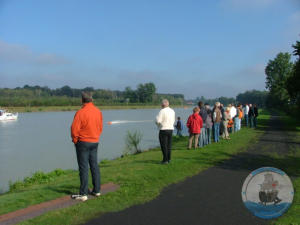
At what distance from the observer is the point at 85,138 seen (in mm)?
5504

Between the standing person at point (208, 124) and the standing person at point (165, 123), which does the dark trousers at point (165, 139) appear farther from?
the standing person at point (208, 124)

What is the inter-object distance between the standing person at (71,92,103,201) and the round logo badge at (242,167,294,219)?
10.8ft

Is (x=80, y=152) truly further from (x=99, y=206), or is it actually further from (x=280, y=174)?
(x=280, y=174)

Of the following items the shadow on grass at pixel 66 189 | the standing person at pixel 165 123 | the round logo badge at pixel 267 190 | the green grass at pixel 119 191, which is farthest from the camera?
the standing person at pixel 165 123

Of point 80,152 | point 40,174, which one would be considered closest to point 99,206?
point 80,152

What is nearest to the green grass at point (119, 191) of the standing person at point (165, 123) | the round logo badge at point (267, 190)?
the standing person at point (165, 123)

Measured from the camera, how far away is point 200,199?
5527 mm

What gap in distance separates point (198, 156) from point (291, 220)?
595 centimetres

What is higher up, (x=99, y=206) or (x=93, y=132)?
(x=93, y=132)

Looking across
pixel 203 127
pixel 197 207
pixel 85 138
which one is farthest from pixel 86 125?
pixel 203 127

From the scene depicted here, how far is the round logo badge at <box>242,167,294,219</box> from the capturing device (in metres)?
2.91

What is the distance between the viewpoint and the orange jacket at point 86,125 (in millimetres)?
5418

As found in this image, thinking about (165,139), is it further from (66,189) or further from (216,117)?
(216,117)

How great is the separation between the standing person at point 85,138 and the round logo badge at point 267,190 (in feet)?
10.8
